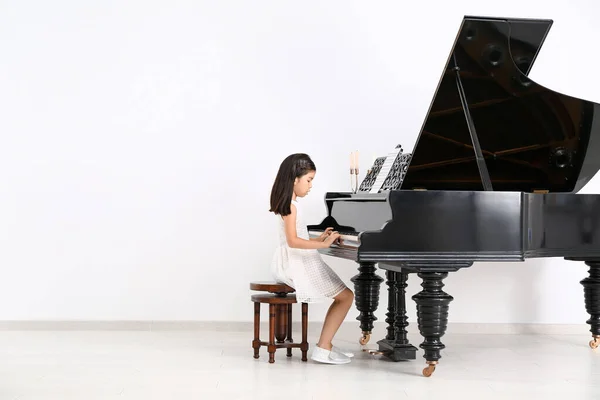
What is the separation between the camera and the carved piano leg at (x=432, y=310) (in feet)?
14.1

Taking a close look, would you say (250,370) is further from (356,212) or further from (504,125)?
(504,125)

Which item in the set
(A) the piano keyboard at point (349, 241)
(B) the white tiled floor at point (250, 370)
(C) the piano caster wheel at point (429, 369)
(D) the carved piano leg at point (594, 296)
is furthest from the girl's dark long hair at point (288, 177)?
(D) the carved piano leg at point (594, 296)

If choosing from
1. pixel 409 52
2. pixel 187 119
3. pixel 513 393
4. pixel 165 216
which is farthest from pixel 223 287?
pixel 513 393

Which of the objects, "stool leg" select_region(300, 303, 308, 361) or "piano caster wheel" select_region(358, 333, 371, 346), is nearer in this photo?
"stool leg" select_region(300, 303, 308, 361)

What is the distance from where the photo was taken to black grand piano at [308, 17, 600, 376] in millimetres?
4285

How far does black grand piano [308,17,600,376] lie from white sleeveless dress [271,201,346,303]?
15 cm

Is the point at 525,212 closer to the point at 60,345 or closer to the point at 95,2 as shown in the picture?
the point at 60,345

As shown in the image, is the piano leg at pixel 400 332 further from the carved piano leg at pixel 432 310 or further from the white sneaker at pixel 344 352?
the carved piano leg at pixel 432 310

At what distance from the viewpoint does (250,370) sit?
4555mm

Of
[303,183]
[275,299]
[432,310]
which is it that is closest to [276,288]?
[275,299]

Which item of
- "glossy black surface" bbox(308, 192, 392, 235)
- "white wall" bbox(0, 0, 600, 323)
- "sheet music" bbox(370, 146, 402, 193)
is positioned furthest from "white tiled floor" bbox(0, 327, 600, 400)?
"sheet music" bbox(370, 146, 402, 193)

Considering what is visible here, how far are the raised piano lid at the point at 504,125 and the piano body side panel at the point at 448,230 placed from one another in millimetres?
572

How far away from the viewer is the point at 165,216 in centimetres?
619

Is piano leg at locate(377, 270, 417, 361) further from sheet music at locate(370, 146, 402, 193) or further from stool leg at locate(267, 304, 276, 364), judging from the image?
stool leg at locate(267, 304, 276, 364)
